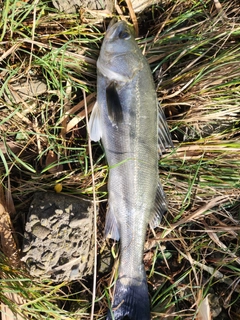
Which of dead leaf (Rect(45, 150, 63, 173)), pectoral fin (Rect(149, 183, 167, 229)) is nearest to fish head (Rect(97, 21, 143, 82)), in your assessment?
dead leaf (Rect(45, 150, 63, 173))

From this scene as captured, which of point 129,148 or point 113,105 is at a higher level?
point 113,105

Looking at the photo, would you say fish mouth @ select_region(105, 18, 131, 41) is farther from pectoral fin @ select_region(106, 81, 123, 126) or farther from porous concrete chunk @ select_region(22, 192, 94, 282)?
porous concrete chunk @ select_region(22, 192, 94, 282)

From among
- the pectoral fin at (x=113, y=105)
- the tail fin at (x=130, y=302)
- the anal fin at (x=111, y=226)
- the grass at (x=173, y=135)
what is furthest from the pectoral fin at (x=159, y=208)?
the pectoral fin at (x=113, y=105)

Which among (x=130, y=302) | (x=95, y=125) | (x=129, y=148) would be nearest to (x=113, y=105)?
(x=95, y=125)

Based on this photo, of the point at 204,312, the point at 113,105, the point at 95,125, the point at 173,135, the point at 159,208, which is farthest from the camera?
the point at 173,135

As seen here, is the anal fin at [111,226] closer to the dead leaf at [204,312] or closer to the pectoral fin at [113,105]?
the pectoral fin at [113,105]

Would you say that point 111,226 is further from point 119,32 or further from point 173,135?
point 119,32

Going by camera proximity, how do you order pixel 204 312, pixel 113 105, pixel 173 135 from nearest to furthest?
pixel 113 105 < pixel 204 312 < pixel 173 135
